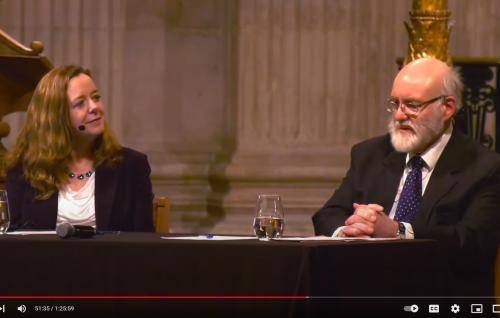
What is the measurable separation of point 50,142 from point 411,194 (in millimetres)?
1557

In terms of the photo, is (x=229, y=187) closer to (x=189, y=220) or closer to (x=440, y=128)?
(x=189, y=220)

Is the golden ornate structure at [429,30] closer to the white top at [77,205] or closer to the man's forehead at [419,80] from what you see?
the man's forehead at [419,80]

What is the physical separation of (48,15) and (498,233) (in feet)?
14.8

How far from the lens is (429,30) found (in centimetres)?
653

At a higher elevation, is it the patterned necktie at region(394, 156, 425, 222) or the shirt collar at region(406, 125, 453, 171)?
the shirt collar at region(406, 125, 453, 171)

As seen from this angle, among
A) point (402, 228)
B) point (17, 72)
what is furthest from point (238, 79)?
point (402, 228)

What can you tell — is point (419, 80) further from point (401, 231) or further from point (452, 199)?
point (401, 231)

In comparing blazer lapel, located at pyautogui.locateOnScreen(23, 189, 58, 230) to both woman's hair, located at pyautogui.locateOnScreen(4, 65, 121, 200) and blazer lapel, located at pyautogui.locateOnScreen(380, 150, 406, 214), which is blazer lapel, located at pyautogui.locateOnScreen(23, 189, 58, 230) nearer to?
woman's hair, located at pyautogui.locateOnScreen(4, 65, 121, 200)

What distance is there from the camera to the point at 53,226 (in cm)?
534

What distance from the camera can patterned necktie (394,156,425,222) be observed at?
487 cm
